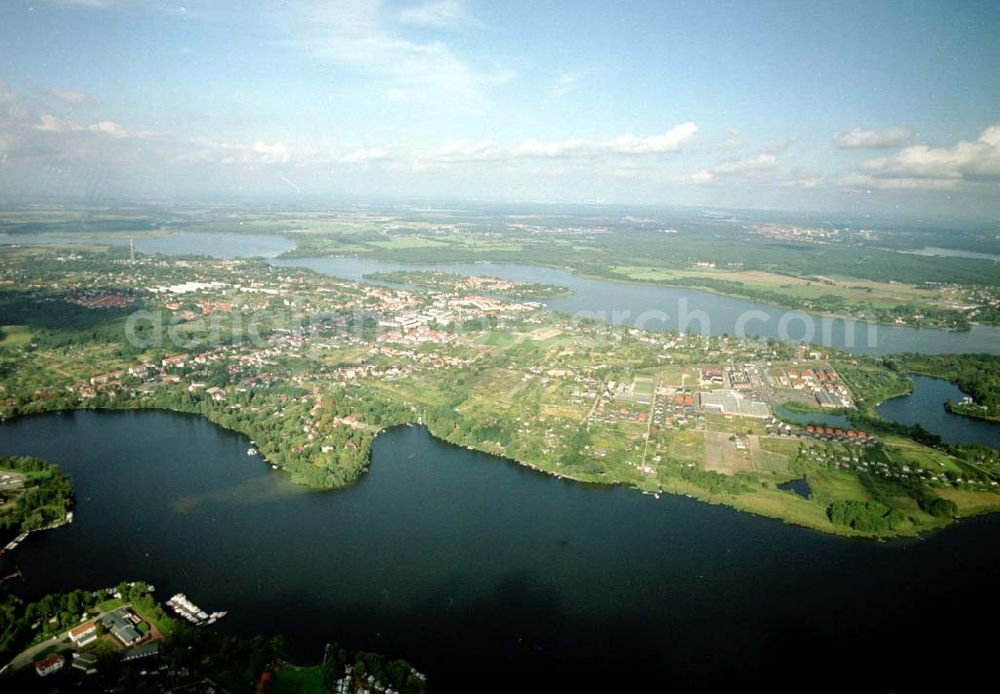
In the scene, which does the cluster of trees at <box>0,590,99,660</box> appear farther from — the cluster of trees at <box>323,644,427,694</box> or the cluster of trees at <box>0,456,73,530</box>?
the cluster of trees at <box>323,644,427,694</box>

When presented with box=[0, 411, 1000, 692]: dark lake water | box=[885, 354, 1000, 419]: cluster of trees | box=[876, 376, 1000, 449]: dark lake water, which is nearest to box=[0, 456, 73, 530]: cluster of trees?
box=[0, 411, 1000, 692]: dark lake water

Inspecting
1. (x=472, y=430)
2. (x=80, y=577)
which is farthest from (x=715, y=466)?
(x=80, y=577)

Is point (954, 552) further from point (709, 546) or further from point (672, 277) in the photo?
point (672, 277)

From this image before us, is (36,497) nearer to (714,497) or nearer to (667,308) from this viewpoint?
(714,497)

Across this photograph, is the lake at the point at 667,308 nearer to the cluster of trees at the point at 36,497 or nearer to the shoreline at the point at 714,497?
the shoreline at the point at 714,497

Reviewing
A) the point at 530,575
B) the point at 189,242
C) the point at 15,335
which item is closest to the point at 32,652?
the point at 530,575

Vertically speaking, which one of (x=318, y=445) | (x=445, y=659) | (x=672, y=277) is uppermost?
(x=672, y=277)
